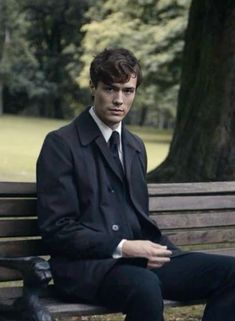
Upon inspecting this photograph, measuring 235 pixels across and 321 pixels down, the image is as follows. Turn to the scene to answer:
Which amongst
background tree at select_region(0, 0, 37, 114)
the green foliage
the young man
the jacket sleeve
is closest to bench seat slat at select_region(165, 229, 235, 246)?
the young man

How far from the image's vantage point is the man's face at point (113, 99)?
359 centimetres

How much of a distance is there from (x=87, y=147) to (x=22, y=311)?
2.61ft

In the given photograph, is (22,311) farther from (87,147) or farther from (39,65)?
(39,65)

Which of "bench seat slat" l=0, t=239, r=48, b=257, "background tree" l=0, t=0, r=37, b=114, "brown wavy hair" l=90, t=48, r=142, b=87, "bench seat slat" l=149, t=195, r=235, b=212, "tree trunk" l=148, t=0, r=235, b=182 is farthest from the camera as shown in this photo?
"background tree" l=0, t=0, r=37, b=114

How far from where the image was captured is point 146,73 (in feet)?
96.4

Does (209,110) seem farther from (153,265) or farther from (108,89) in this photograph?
(153,265)

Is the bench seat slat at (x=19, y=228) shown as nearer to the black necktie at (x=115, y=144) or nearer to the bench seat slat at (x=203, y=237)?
the black necktie at (x=115, y=144)

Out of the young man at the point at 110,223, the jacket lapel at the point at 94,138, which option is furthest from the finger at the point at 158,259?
the jacket lapel at the point at 94,138

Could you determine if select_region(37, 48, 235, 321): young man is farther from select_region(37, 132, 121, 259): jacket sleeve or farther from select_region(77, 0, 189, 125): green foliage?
select_region(77, 0, 189, 125): green foliage

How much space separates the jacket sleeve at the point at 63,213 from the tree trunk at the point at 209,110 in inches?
156

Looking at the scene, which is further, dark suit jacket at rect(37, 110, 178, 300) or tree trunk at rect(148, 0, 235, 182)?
tree trunk at rect(148, 0, 235, 182)

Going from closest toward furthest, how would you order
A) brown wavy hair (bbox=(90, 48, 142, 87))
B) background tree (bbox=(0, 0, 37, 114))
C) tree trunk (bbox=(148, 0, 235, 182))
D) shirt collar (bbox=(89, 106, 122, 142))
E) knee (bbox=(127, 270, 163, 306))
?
1. knee (bbox=(127, 270, 163, 306))
2. brown wavy hair (bbox=(90, 48, 142, 87))
3. shirt collar (bbox=(89, 106, 122, 142))
4. tree trunk (bbox=(148, 0, 235, 182))
5. background tree (bbox=(0, 0, 37, 114))

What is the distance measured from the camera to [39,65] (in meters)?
53.0

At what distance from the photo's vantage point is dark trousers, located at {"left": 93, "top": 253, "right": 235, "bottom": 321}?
3.23 m
